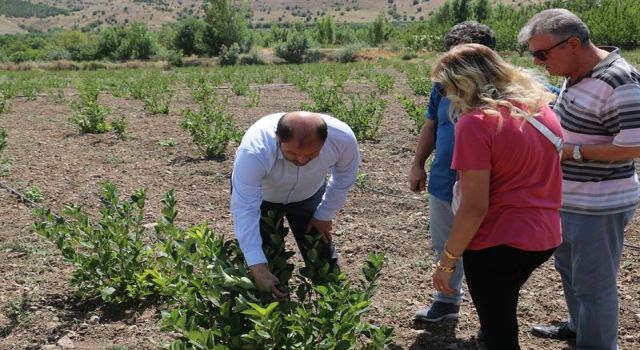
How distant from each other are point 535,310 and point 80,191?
4.21 metres

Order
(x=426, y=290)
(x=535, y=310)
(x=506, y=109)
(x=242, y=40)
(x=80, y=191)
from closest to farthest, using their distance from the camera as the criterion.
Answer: (x=506, y=109)
(x=535, y=310)
(x=426, y=290)
(x=80, y=191)
(x=242, y=40)

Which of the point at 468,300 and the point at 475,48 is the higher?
the point at 475,48

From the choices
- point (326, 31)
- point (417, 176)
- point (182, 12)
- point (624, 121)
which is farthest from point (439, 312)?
point (182, 12)

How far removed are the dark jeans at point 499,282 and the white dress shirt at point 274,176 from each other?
2.36ft

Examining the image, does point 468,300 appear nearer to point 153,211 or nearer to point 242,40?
point 153,211

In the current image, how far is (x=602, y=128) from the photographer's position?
2.36 m

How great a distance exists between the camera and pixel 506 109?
2018mm

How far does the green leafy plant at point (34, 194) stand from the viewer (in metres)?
5.40

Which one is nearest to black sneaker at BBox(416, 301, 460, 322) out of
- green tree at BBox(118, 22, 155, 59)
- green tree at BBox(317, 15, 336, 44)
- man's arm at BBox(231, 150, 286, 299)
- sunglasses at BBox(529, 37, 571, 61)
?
man's arm at BBox(231, 150, 286, 299)

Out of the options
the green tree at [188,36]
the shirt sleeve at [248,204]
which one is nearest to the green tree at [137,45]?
the green tree at [188,36]

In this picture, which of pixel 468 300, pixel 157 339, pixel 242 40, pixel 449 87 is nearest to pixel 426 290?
pixel 468 300

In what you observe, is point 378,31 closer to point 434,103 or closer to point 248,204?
point 434,103

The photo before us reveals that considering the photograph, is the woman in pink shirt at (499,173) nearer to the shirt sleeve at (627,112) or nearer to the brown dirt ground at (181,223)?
the shirt sleeve at (627,112)

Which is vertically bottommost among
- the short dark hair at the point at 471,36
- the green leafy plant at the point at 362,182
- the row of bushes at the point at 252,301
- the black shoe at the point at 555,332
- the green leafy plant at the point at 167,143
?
the green leafy plant at the point at 167,143
